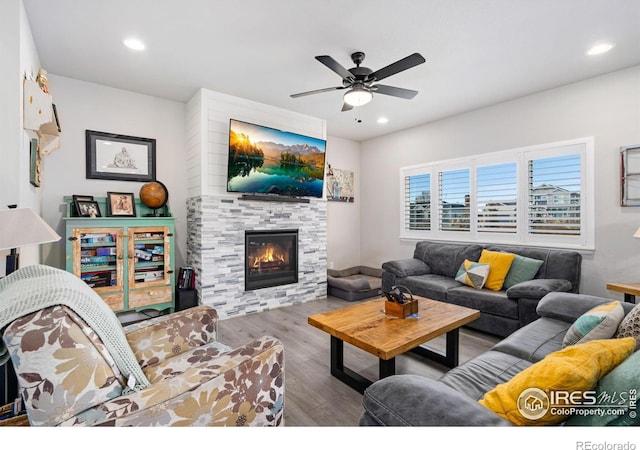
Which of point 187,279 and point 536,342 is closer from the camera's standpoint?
point 536,342

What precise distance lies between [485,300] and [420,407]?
8.35 ft

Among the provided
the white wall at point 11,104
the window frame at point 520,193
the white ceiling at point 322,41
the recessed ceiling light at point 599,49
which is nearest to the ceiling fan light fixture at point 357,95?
the white ceiling at point 322,41

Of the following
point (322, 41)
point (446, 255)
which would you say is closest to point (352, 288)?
point (446, 255)

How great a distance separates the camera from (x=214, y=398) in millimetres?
1085

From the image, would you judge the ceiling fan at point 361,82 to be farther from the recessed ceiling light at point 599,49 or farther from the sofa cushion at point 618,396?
the sofa cushion at point 618,396

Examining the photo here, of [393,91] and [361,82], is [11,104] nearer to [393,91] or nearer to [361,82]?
[361,82]

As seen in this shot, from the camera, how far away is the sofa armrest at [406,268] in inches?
158

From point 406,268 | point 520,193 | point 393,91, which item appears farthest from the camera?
point 406,268

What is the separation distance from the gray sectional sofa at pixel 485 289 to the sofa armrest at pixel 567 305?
0.42 m

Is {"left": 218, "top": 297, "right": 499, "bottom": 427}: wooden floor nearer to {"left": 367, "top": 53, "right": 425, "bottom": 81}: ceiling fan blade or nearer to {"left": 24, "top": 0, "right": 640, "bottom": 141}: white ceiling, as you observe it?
{"left": 367, "top": 53, "right": 425, "bottom": 81}: ceiling fan blade

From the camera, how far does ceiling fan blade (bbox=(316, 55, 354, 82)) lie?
2.34 m

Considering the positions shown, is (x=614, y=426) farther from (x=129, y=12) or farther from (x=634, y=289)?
(x=129, y=12)

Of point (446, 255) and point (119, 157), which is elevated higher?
point (119, 157)
